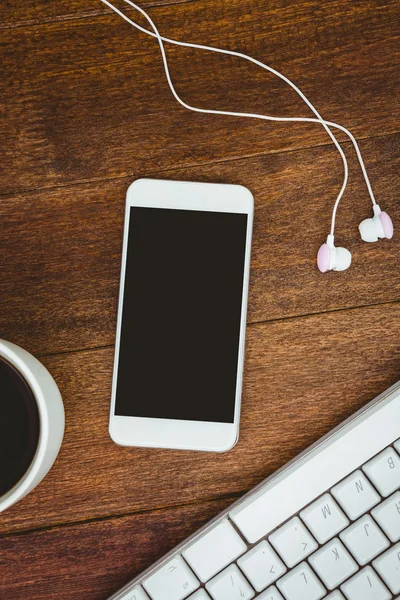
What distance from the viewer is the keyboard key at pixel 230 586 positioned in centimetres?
55

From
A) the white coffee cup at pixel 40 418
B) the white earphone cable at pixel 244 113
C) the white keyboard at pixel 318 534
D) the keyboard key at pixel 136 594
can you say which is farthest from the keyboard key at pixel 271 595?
the white earphone cable at pixel 244 113

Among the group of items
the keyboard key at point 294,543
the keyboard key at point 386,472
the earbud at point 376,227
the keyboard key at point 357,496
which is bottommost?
the keyboard key at point 294,543

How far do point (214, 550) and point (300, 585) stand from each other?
8cm

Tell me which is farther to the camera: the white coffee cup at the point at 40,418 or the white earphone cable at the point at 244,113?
the white earphone cable at the point at 244,113

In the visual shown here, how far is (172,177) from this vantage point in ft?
1.97

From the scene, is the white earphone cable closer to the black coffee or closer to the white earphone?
the white earphone

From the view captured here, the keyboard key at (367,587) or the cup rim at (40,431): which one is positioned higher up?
the cup rim at (40,431)

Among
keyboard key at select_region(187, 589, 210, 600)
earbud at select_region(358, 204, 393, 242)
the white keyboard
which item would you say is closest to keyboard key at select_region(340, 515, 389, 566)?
the white keyboard

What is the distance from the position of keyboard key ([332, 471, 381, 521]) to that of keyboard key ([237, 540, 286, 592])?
7cm

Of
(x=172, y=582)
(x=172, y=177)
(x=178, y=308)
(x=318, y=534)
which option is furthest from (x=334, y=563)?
(x=172, y=177)

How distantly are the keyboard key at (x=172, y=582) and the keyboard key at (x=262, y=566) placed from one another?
0.16 ft

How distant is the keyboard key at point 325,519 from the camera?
0.54 meters

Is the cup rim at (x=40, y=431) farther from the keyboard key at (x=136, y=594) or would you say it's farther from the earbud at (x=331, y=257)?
the earbud at (x=331, y=257)

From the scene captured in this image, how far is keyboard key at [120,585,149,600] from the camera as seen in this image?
1.83 feet
